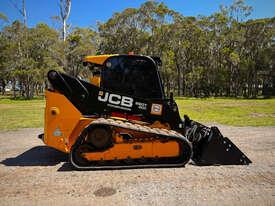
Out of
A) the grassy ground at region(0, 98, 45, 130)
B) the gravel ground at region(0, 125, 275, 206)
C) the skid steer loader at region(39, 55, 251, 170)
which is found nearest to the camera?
the gravel ground at region(0, 125, 275, 206)

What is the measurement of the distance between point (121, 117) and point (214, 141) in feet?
7.02

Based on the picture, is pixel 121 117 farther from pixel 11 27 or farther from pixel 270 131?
pixel 11 27

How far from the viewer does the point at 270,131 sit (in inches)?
376

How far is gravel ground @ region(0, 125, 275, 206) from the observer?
12.6 ft

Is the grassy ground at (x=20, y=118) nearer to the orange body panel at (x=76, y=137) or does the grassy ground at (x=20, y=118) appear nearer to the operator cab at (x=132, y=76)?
the orange body panel at (x=76, y=137)

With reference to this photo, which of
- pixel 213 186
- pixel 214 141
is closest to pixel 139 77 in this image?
pixel 214 141

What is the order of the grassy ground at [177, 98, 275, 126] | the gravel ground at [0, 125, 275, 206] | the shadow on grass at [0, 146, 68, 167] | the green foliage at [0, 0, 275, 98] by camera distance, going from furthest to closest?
the green foliage at [0, 0, 275, 98] → the grassy ground at [177, 98, 275, 126] → the shadow on grass at [0, 146, 68, 167] → the gravel ground at [0, 125, 275, 206]

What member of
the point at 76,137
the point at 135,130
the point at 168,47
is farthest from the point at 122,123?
the point at 168,47

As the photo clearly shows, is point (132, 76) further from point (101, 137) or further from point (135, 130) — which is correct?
point (101, 137)

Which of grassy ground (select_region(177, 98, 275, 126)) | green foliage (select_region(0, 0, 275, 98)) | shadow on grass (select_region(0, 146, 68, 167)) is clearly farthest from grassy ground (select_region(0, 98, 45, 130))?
green foliage (select_region(0, 0, 275, 98))

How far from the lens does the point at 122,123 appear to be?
5.13 metres

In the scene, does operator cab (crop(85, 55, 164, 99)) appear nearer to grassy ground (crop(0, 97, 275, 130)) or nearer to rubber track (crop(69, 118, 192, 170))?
rubber track (crop(69, 118, 192, 170))

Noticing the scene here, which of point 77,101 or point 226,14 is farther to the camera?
point 226,14

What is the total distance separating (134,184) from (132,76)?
8.03 ft
